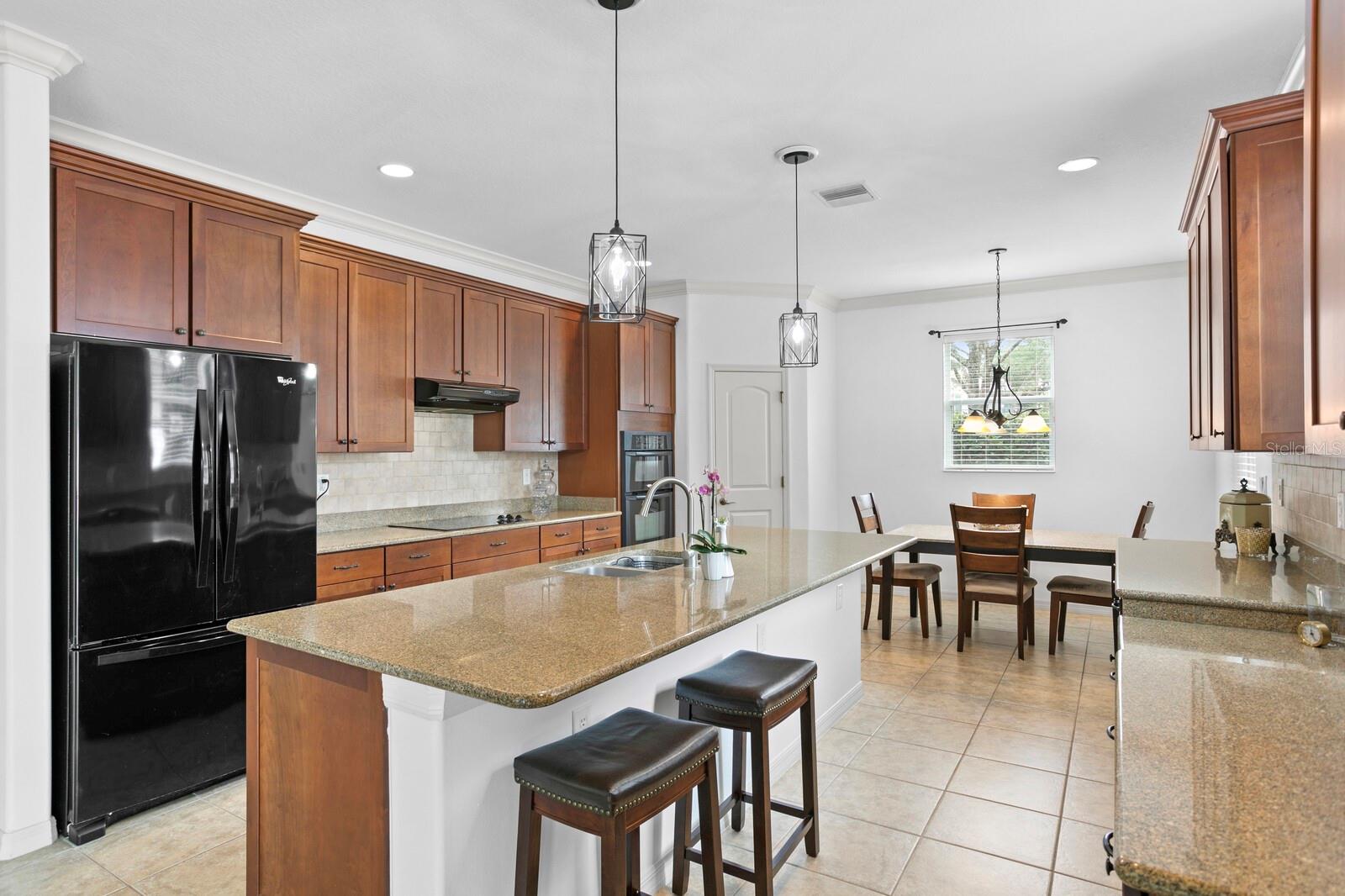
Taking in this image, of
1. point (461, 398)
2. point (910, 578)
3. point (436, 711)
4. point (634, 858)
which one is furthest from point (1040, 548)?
point (436, 711)

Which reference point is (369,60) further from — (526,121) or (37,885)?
(37,885)

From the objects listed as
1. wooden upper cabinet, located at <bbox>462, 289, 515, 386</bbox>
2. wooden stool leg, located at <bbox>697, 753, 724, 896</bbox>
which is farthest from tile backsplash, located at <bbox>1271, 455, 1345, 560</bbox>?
wooden upper cabinet, located at <bbox>462, 289, 515, 386</bbox>

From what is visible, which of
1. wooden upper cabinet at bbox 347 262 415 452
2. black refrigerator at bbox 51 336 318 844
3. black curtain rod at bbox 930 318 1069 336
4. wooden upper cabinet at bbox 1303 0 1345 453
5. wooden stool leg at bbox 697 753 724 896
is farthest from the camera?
black curtain rod at bbox 930 318 1069 336

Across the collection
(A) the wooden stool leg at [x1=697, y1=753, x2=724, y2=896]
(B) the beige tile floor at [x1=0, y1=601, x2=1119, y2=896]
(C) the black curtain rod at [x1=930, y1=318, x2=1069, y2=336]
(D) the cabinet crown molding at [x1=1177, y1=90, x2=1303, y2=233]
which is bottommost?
(B) the beige tile floor at [x1=0, y1=601, x2=1119, y2=896]

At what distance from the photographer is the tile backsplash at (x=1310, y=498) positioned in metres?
2.20

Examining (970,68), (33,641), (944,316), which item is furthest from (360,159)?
(944,316)

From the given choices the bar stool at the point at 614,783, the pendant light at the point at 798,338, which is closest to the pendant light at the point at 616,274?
the bar stool at the point at 614,783

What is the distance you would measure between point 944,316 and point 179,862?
20.1 ft

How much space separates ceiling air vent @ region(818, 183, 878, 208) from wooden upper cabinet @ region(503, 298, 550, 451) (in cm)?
217

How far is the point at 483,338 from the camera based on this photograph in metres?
4.78

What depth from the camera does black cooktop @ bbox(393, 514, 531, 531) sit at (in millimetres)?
4336

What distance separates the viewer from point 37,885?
2285mm

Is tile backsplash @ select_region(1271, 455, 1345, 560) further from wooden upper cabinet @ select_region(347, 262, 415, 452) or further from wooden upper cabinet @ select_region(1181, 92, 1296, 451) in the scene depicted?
wooden upper cabinet @ select_region(347, 262, 415, 452)

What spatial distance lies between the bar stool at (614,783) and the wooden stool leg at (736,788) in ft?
2.11
